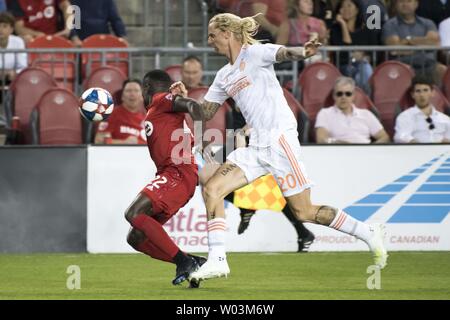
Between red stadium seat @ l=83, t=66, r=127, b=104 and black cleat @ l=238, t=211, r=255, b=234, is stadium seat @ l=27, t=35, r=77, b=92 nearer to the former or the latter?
red stadium seat @ l=83, t=66, r=127, b=104

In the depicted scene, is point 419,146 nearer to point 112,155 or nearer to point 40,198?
point 112,155

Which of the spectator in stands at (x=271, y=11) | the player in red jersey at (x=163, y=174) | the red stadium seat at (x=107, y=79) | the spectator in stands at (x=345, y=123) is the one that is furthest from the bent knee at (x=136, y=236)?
the spectator in stands at (x=271, y=11)

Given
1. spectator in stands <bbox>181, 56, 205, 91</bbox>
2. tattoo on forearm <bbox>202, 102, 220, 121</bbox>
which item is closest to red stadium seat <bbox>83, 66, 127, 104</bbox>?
spectator in stands <bbox>181, 56, 205, 91</bbox>

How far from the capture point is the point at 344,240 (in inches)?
598

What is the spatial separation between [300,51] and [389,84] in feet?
20.8

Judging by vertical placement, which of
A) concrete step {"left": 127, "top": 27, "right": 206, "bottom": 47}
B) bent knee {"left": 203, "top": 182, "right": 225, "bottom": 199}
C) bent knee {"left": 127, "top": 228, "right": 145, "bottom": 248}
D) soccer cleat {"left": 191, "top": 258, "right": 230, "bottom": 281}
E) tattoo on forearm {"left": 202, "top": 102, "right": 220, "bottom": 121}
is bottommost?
soccer cleat {"left": 191, "top": 258, "right": 230, "bottom": 281}

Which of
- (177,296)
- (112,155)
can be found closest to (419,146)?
(112,155)

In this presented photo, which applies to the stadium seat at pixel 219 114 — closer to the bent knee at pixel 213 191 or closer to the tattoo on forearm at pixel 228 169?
the tattoo on forearm at pixel 228 169

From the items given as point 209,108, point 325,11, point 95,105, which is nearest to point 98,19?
point 325,11

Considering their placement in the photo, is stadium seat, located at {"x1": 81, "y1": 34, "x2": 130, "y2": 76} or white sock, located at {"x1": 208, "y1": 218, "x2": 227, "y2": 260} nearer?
white sock, located at {"x1": 208, "y1": 218, "x2": 227, "y2": 260}

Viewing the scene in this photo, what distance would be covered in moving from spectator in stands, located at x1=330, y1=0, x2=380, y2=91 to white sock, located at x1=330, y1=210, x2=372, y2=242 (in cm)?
577

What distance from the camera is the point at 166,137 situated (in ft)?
37.8

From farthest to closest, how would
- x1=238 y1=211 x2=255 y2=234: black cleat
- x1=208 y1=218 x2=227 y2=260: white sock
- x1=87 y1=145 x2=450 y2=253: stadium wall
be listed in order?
x1=238 y1=211 x2=255 y2=234: black cleat < x1=87 y1=145 x2=450 y2=253: stadium wall < x1=208 y1=218 x2=227 y2=260: white sock

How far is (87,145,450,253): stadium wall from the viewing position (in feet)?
49.5
